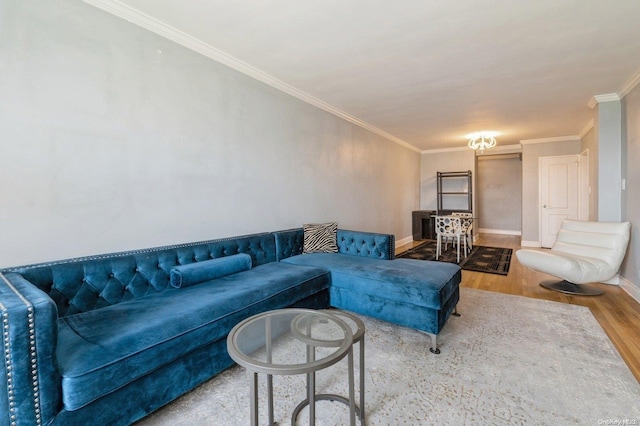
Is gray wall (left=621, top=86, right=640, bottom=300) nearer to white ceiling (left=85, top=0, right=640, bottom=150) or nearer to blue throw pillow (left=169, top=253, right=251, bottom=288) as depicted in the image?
white ceiling (left=85, top=0, right=640, bottom=150)

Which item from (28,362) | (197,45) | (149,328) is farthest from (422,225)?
(28,362)

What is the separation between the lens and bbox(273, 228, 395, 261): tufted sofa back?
323cm

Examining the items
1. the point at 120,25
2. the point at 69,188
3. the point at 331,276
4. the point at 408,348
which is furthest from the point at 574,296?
the point at 120,25

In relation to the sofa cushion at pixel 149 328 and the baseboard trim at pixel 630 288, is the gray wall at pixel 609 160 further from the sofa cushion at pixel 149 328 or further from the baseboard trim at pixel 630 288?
the sofa cushion at pixel 149 328

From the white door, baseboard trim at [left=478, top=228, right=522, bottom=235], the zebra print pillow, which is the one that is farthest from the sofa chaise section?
baseboard trim at [left=478, top=228, right=522, bottom=235]

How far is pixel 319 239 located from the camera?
355cm

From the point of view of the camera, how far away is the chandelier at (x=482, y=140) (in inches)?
232

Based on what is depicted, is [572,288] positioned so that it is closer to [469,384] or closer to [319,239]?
[469,384]

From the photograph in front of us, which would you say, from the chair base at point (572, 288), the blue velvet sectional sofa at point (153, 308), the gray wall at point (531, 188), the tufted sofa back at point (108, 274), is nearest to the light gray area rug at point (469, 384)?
the blue velvet sectional sofa at point (153, 308)

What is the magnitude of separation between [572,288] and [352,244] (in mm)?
2729

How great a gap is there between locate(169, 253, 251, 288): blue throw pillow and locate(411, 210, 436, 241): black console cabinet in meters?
5.85

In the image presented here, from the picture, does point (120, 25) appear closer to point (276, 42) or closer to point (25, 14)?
point (25, 14)

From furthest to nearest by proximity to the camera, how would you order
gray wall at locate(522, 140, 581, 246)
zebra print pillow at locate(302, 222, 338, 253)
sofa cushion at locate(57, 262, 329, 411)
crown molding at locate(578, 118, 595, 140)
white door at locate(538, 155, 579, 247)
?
gray wall at locate(522, 140, 581, 246)
white door at locate(538, 155, 579, 247)
crown molding at locate(578, 118, 595, 140)
zebra print pillow at locate(302, 222, 338, 253)
sofa cushion at locate(57, 262, 329, 411)

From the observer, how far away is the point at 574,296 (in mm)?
3365
